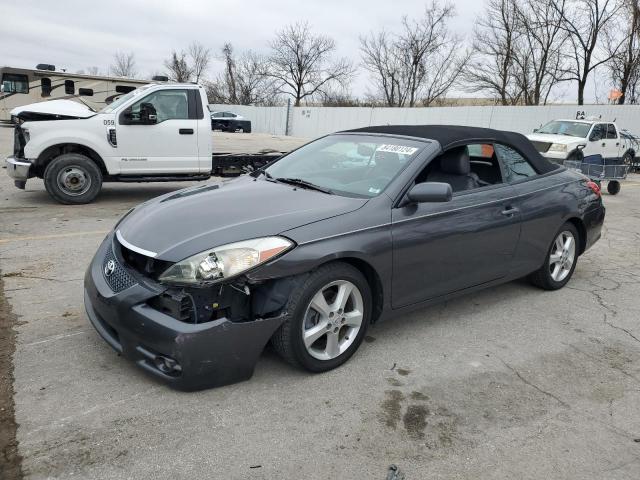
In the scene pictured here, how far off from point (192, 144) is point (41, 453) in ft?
22.9

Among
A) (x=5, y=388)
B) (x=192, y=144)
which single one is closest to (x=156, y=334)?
(x=5, y=388)

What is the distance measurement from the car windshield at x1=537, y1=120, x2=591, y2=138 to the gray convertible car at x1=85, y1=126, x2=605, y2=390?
13249 mm

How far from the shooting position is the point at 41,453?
2.48 m

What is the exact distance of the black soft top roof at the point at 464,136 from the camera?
13.7 feet

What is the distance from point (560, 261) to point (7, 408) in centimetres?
460

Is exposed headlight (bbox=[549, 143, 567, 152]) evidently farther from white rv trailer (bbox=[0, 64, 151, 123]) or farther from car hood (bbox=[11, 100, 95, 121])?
car hood (bbox=[11, 100, 95, 121])

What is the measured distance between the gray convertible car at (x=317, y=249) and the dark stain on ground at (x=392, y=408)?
1.40 feet

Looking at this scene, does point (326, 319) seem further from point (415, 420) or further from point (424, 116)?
point (424, 116)

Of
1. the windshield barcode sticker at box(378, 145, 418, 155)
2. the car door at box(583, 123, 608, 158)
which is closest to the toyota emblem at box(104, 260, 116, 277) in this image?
the windshield barcode sticker at box(378, 145, 418, 155)

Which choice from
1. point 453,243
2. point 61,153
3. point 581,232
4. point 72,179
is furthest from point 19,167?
point 581,232

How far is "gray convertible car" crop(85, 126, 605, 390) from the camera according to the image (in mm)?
2936

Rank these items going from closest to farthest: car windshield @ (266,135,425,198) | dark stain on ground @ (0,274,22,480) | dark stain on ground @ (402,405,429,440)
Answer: dark stain on ground @ (0,274,22,480)
dark stain on ground @ (402,405,429,440)
car windshield @ (266,135,425,198)

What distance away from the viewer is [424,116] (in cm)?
3177

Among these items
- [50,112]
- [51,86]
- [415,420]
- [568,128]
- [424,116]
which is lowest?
[415,420]
